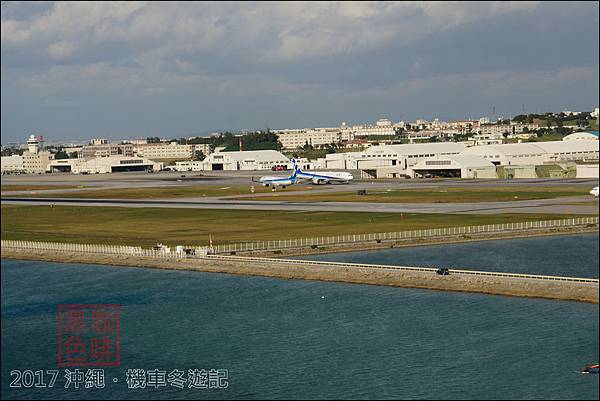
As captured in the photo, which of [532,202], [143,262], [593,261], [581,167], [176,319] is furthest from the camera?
[581,167]

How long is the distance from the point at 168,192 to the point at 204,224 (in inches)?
2472

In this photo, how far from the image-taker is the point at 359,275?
77000 mm

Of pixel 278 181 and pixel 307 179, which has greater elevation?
pixel 278 181

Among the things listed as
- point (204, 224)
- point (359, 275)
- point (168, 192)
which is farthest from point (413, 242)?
point (168, 192)

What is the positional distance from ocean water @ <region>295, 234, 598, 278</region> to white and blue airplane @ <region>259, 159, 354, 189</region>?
93.8 meters

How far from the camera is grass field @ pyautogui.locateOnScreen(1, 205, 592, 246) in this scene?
10238 cm

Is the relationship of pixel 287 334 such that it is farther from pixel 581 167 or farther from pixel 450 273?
pixel 581 167

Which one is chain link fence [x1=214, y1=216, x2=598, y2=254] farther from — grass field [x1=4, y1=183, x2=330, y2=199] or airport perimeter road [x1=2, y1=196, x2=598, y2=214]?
grass field [x1=4, y1=183, x2=330, y2=199]

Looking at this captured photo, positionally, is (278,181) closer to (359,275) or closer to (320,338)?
(359,275)

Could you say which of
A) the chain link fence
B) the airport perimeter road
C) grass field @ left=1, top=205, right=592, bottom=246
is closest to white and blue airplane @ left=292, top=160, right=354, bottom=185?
the airport perimeter road

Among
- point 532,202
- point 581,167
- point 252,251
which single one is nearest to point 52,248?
point 252,251

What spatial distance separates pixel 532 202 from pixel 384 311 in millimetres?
66652

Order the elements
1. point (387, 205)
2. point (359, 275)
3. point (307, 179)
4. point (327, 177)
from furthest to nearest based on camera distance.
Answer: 1. point (307, 179)
2. point (327, 177)
3. point (387, 205)
4. point (359, 275)

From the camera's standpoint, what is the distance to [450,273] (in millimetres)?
72688
